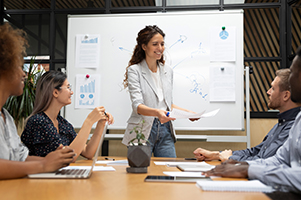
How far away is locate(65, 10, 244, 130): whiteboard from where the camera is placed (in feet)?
10.4

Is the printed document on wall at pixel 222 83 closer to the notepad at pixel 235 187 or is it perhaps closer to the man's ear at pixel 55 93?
the man's ear at pixel 55 93

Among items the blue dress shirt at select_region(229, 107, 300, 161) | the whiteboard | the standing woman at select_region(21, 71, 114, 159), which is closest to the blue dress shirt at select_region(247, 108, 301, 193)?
the blue dress shirt at select_region(229, 107, 300, 161)

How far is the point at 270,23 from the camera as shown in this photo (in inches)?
145

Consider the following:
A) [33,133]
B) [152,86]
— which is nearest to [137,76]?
[152,86]

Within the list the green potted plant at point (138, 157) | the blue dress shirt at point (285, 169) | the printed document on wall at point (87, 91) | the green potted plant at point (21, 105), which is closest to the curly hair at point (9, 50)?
the green potted plant at point (138, 157)

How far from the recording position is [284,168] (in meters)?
1.00

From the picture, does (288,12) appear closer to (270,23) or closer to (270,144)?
(270,23)

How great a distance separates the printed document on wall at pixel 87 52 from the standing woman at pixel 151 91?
985mm

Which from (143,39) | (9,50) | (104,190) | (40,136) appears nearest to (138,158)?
(104,190)

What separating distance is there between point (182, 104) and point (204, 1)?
4.43 feet

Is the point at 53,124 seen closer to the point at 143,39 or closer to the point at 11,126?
the point at 11,126

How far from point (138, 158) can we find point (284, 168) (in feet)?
1.90

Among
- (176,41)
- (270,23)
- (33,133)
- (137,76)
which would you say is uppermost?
(270,23)

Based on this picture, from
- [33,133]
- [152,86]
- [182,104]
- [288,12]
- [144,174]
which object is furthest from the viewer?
[288,12]
